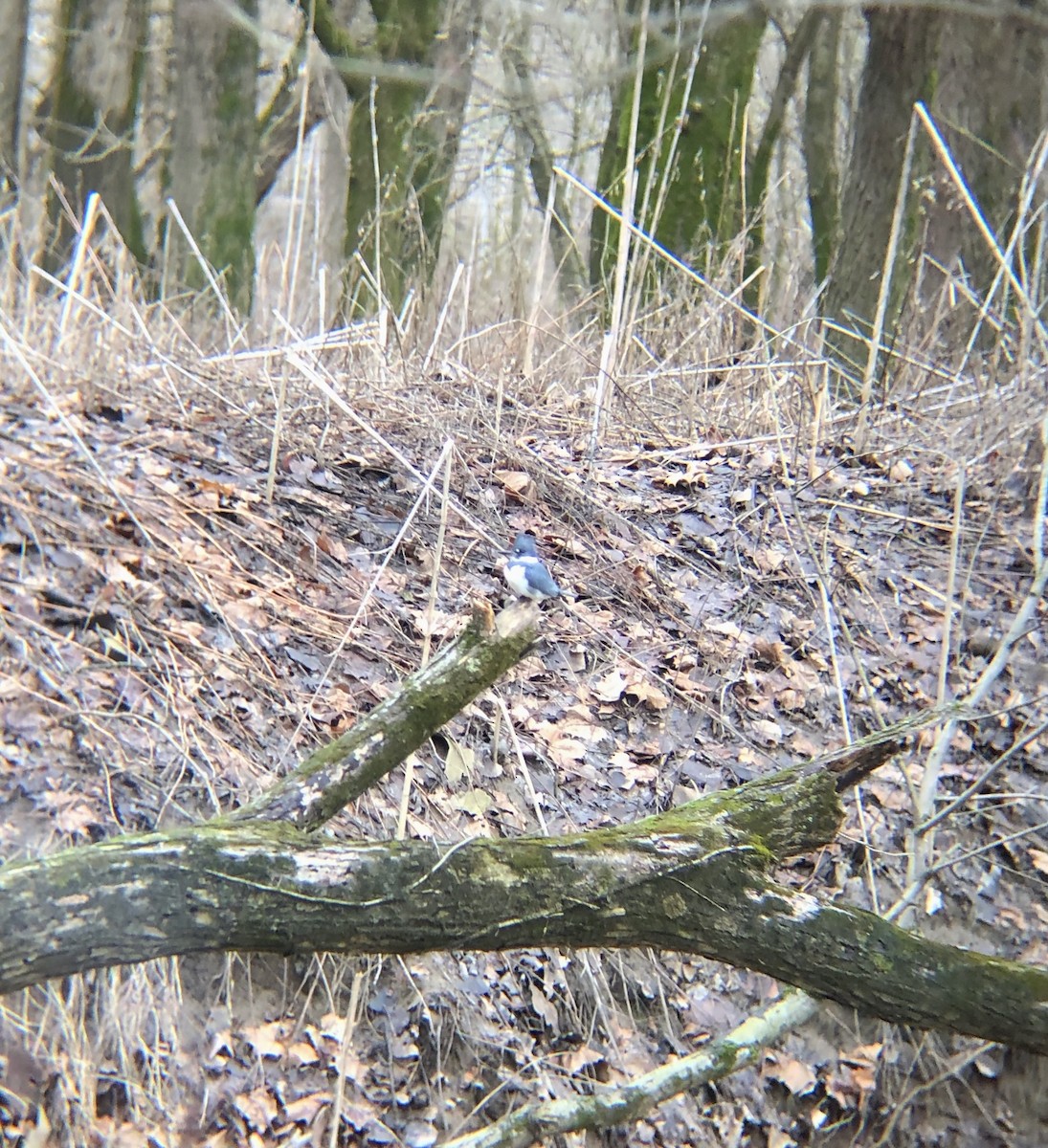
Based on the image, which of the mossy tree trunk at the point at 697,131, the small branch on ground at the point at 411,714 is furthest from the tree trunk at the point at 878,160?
the small branch on ground at the point at 411,714

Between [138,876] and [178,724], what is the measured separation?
1.57m

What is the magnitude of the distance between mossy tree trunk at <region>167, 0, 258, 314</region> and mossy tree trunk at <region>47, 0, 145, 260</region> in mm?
587

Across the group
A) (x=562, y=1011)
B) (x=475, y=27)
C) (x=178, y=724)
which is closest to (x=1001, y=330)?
(x=562, y=1011)

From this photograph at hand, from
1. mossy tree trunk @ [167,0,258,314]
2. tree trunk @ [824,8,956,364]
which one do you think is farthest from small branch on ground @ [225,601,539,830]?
mossy tree trunk @ [167,0,258,314]

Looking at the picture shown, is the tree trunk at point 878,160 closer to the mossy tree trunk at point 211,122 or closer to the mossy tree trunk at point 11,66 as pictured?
the mossy tree trunk at point 211,122

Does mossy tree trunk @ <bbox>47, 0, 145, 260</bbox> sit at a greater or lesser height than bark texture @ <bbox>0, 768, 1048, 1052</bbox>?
greater

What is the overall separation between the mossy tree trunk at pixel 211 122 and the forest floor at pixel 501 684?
138 inches

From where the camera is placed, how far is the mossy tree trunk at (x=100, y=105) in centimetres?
842

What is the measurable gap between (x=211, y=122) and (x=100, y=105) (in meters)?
1.20

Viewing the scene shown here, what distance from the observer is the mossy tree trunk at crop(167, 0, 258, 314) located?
26.6 feet

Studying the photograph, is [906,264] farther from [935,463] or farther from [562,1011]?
[562,1011]

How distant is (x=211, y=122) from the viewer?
812cm

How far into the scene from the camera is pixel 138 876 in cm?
143

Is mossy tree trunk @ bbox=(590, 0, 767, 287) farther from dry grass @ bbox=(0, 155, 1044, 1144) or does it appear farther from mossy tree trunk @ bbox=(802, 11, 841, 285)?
mossy tree trunk @ bbox=(802, 11, 841, 285)
